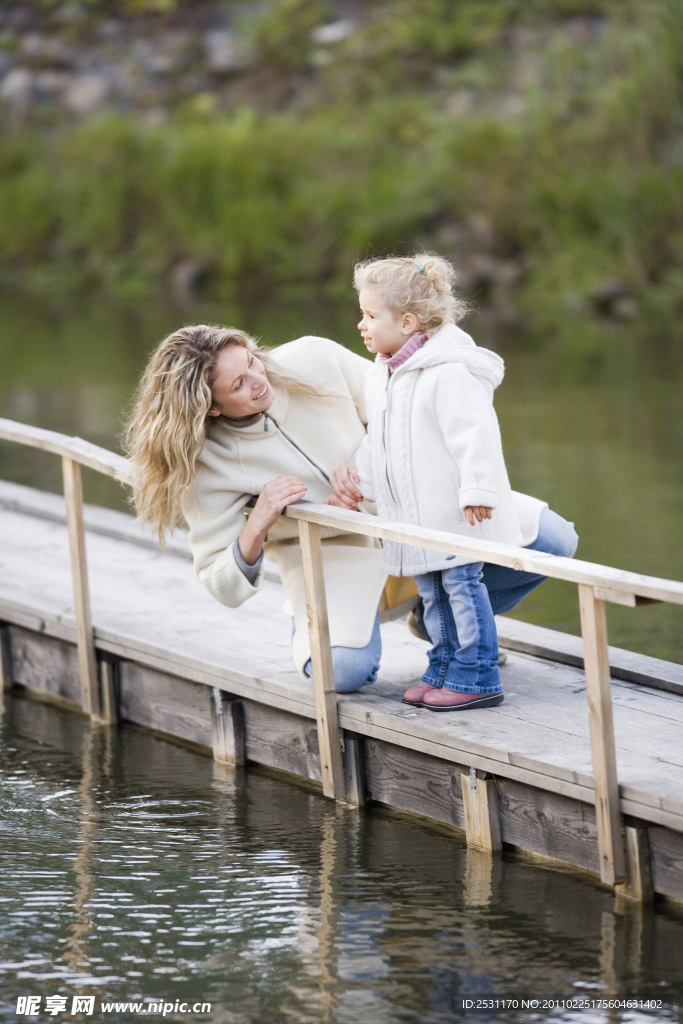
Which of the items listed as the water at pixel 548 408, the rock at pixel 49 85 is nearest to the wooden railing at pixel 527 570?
the water at pixel 548 408

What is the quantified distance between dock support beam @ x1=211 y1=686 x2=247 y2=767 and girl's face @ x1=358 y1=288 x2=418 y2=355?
1.21 meters

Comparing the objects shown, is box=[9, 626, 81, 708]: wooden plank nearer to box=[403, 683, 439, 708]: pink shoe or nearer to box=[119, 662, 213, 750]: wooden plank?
box=[119, 662, 213, 750]: wooden plank

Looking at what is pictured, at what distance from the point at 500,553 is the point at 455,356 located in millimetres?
619

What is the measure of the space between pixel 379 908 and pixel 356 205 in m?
15.0

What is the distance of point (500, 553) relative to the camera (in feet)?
11.7

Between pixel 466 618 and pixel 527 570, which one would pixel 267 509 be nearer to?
pixel 466 618

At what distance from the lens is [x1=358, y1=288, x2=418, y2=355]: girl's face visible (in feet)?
13.3

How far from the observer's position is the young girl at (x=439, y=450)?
395cm

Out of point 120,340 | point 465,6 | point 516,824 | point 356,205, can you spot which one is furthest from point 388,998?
point 465,6

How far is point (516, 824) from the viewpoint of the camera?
3986mm

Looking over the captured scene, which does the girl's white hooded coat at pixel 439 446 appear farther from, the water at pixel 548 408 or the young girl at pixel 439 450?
→ the water at pixel 548 408

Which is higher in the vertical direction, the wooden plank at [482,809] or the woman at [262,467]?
the woman at [262,467]

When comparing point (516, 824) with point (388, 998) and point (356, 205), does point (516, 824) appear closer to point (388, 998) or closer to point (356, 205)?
point (388, 998)

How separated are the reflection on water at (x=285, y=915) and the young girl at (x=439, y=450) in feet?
1.55
